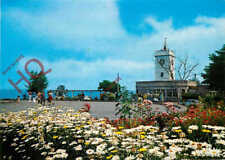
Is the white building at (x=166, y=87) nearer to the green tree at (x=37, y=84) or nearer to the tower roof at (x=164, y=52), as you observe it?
the tower roof at (x=164, y=52)

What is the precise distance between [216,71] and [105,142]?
29912 mm

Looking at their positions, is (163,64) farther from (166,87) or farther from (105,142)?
(105,142)

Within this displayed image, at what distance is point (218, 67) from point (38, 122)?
29764 millimetres

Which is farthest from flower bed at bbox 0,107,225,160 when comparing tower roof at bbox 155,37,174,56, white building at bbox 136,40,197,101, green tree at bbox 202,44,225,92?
tower roof at bbox 155,37,174,56

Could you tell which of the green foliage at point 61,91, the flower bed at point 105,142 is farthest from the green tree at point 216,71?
the flower bed at point 105,142

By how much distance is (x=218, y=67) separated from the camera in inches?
1144

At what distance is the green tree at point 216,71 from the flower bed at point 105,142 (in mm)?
26581

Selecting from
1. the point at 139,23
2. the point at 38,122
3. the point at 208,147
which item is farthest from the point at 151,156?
the point at 139,23

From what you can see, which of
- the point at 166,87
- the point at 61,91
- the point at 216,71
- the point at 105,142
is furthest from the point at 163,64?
the point at 105,142

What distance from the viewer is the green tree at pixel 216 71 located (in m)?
28.1

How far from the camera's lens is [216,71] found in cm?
2905

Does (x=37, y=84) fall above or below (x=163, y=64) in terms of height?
below

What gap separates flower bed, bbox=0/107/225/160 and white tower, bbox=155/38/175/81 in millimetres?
34020

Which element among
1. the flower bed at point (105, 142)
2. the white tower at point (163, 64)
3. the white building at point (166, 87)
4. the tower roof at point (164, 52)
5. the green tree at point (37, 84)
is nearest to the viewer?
the flower bed at point (105, 142)
